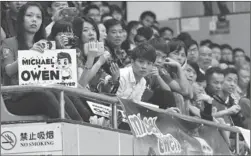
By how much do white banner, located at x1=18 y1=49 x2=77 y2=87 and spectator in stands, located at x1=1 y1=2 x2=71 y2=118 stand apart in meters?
0.10

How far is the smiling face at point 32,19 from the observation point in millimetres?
9594

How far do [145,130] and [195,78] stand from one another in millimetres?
3473

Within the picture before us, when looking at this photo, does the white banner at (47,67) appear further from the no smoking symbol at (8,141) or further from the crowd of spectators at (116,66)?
the no smoking symbol at (8,141)

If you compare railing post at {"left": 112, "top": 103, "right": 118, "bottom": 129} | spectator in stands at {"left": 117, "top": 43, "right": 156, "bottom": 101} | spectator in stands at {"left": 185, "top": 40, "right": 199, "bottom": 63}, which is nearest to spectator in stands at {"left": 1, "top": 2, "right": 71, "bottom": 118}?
railing post at {"left": 112, "top": 103, "right": 118, "bottom": 129}

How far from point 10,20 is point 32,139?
3347 mm

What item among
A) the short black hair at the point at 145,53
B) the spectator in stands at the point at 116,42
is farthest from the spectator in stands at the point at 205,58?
the short black hair at the point at 145,53

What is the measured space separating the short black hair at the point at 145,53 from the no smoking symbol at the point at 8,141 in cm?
236

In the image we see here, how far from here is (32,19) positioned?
9.63m

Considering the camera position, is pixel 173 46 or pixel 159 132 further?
pixel 173 46

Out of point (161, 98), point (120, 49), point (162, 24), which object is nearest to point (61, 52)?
point (161, 98)

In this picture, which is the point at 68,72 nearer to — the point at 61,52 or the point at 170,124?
the point at 61,52

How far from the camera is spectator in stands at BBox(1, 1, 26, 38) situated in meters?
11.5

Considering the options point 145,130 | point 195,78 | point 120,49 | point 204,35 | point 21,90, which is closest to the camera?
point 21,90

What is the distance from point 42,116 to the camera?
886 cm
